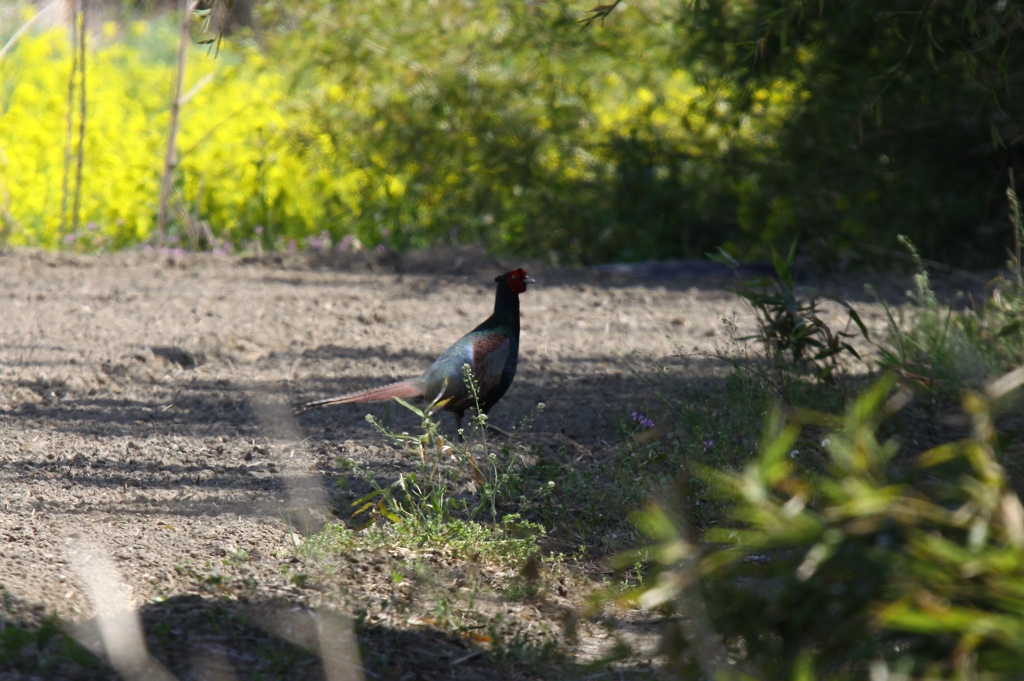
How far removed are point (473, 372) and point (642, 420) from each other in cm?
55

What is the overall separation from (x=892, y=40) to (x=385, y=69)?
3.12 m

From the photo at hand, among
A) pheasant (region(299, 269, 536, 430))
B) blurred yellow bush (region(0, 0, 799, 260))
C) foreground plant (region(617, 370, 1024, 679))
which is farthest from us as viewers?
blurred yellow bush (region(0, 0, 799, 260))

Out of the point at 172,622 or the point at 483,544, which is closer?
the point at 172,622

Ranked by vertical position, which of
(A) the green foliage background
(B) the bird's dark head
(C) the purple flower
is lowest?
(C) the purple flower

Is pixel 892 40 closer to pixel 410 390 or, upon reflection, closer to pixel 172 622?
pixel 410 390

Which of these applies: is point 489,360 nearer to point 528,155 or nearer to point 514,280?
point 514,280

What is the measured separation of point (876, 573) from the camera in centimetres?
129

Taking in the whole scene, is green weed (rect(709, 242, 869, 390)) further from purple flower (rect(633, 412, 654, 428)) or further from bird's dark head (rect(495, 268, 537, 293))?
bird's dark head (rect(495, 268, 537, 293))

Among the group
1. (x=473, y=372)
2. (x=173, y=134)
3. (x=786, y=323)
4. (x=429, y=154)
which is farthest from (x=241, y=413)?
(x=429, y=154)

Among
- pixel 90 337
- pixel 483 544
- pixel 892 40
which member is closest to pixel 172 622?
pixel 483 544

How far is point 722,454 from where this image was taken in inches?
117

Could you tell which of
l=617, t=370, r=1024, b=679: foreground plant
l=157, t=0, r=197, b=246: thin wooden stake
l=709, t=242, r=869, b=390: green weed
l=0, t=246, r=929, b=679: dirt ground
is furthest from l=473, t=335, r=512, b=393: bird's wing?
l=157, t=0, r=197, b=246: thin wooden stake

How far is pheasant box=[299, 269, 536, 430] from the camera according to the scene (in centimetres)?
307

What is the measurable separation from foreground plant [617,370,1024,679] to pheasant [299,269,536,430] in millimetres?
1649
